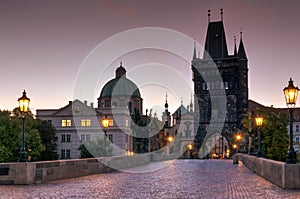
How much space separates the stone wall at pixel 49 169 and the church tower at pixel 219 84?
226 ft

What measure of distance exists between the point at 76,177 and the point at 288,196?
1178 centimetres

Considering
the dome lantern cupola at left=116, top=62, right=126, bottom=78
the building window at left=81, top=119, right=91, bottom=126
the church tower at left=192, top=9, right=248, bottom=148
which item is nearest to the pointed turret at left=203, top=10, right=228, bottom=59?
A: the church tower at left=192, top=9, right=248, bottom=148

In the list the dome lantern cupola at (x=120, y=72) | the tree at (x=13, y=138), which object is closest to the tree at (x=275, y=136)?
the tree at (x=13, y=138)

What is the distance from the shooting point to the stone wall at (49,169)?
17.7 m

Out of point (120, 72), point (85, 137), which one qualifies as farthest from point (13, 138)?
point (120, 72)

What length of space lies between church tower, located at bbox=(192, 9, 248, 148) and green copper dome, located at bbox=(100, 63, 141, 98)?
1676 cm

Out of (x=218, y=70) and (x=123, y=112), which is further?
(x=218, y=70)

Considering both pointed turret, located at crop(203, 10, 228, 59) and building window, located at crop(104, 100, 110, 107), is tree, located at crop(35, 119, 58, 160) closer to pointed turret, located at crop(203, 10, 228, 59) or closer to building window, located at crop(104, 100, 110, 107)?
building window, located at crop(104, 100, 110, 107)

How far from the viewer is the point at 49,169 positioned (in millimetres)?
19484

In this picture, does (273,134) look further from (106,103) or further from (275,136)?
(106,103)

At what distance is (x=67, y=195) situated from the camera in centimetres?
1418

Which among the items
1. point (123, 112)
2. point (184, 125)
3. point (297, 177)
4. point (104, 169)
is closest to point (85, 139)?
point (123, 112)

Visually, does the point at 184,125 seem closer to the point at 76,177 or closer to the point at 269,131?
the point at 269,131

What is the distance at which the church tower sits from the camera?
313 ft
